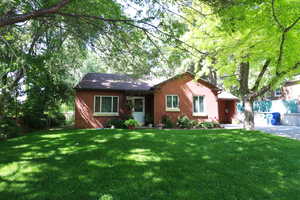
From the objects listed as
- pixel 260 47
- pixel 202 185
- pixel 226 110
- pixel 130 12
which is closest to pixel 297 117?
pixel 226 110

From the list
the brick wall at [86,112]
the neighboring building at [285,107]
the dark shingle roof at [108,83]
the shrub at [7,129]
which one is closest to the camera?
the shrub at [7,129]

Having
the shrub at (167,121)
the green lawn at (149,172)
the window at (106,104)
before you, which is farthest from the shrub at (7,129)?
the shrub at (167,121)

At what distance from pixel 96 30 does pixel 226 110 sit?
16.8 metres

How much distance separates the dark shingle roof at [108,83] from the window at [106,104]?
34.5 inches

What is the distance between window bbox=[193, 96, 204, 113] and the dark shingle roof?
4373mm

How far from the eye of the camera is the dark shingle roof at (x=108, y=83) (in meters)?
12.0

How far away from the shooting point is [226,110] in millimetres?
17703

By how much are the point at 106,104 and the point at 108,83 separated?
6.50ft

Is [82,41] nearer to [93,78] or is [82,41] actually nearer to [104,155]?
[104,155]

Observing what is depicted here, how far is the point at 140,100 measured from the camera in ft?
44.9

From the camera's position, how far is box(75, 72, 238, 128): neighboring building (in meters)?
11.8

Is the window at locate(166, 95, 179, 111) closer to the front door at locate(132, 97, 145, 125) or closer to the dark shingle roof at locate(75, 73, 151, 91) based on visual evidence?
the dark shingle roof at locate(75, 73, 151, 91)

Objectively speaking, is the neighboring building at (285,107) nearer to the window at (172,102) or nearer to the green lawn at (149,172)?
the window at (172,102)

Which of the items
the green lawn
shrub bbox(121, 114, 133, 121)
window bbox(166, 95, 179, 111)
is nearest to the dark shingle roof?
window bbox(166, 95, 179, 111)
